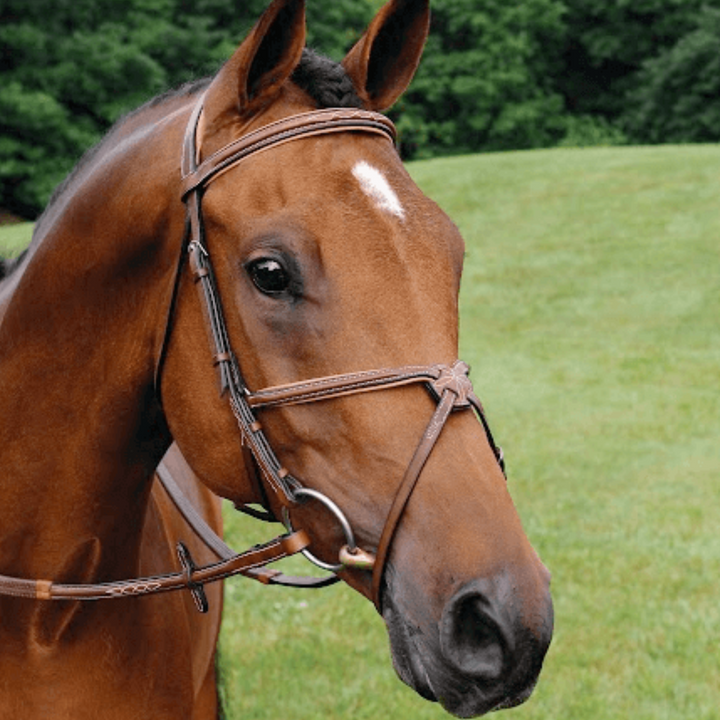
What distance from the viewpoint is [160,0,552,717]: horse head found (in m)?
1.66

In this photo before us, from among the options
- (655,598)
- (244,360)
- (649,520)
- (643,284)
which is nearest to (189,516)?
(244,360)

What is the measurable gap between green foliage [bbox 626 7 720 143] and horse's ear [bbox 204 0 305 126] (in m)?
35.5

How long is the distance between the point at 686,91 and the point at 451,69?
858 cm

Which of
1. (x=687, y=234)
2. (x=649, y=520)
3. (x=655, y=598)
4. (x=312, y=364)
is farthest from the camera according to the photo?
(x=687, y=234)

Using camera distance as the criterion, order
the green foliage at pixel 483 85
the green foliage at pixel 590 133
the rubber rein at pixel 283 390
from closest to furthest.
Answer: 1. the rubber rein at pixel 283 390
2. the green foliage at pixel 590 133
3. the green foliage at pixel 483 85

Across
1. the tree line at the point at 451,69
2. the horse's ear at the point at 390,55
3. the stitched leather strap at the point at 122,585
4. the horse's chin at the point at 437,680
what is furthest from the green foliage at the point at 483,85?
the horse's chin at the point at 437,680

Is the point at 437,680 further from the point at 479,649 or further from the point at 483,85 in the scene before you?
the point at 483,85

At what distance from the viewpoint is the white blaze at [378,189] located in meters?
1.81

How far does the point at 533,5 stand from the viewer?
38.5m

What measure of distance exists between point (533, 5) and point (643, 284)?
27132mm

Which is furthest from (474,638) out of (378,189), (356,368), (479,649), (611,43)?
(611,43)

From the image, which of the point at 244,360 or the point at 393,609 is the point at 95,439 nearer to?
the point at 244,360

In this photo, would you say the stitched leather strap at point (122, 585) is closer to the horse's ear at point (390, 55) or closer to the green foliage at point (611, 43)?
the horse's ear at point (390, 55)

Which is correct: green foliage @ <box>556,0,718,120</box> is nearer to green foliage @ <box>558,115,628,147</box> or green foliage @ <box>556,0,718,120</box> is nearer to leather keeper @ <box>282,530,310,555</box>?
green foliage @ <box>558,115,628,147</box>
